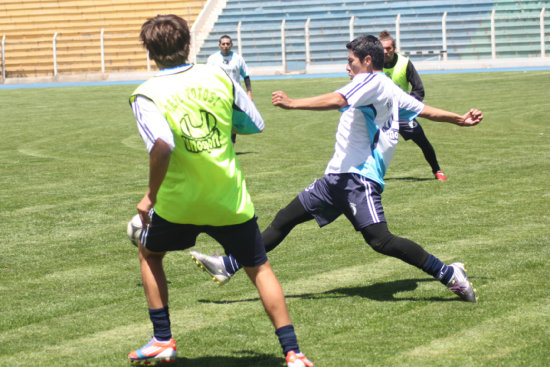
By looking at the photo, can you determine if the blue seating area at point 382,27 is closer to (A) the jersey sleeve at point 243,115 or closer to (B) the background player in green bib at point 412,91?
(B) the background player in green bib at point 412,91

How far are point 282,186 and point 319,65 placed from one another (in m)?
27.0

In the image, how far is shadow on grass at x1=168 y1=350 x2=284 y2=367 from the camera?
4.65 m

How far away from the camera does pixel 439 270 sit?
19.1 feet

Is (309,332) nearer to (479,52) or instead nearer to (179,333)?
(179,333)

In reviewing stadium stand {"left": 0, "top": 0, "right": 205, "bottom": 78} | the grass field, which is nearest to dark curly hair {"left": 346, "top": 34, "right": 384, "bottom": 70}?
the grass field

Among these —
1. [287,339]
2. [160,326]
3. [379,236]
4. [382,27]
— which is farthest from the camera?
[382,27]

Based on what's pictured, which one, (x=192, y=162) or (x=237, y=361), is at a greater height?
(x=192, y=162)

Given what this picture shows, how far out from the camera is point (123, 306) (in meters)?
5.92

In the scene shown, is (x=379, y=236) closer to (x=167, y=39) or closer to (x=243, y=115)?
(x=243, y=115)

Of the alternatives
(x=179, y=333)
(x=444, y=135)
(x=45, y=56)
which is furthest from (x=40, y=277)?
(x=45, y=56)

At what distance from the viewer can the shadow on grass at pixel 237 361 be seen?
4.65 meters

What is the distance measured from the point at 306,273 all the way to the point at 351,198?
1.06m

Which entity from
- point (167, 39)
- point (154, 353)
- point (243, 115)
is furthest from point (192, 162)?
point (154, 353)

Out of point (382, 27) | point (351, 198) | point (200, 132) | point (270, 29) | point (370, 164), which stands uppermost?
point (200, 132)
